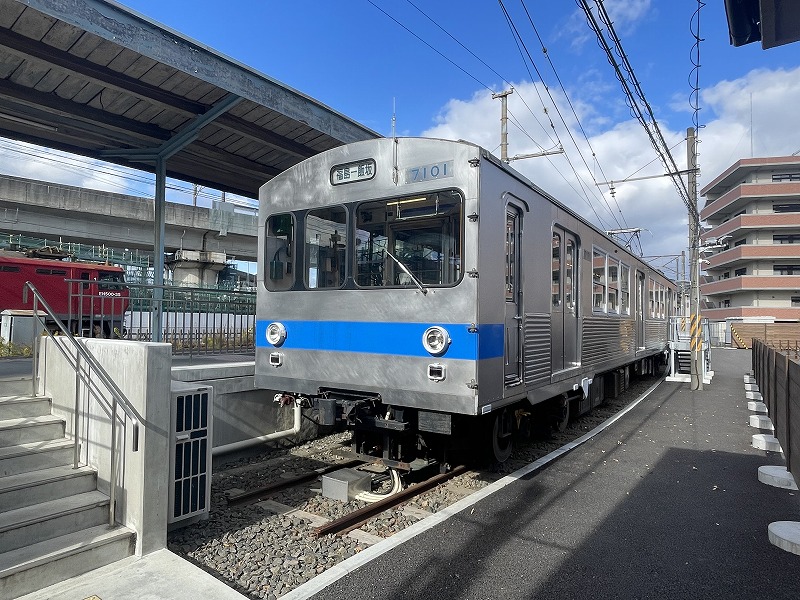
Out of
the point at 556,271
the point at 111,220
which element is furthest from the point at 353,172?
the point at 111,220

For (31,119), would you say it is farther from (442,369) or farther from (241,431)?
(442,369)

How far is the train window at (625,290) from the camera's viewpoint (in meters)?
10.4

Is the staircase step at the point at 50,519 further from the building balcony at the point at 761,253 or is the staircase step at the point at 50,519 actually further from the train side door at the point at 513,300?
the building balcony at the point at 761,253

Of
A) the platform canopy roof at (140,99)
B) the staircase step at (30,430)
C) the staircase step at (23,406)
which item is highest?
the platform canopy roof at (140,99)

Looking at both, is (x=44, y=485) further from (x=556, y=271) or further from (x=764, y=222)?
(x=764, y=222)

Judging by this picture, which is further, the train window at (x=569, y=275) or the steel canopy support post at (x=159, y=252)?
the steel canopy support post at (x=159, y=252)

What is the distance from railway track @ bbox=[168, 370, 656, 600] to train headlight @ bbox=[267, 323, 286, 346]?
54.8 inches

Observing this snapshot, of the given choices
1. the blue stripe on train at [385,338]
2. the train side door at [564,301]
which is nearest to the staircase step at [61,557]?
the blue stripe on train at [385,338]

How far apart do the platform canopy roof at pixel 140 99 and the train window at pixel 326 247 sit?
2.24 m

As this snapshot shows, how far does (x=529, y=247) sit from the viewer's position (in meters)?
6.05

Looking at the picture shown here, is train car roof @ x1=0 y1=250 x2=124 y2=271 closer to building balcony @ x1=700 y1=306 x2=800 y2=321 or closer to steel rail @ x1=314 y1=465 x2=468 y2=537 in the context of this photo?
steel rail @ x1=314 y1=465 x2=468 y2=537

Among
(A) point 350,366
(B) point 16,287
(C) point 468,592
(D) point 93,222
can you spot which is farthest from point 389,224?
(D) point 93,222

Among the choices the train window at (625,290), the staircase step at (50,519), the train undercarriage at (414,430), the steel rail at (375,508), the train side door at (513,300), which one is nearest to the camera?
the staircase step at (50,519)

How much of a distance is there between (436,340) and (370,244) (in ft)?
4.22
